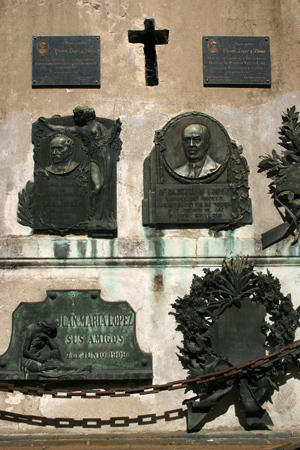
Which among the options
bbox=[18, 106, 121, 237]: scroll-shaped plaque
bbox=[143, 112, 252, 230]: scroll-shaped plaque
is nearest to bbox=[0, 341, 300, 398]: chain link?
bbox=[143, 112, 252, 230]: scroll-shaped plaque

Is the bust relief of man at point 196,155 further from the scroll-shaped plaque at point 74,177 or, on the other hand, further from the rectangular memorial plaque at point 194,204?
the scroll-shaped plaque at point 74,177

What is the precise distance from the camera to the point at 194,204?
6.75 meters

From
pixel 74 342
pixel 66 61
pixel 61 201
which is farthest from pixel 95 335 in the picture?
pixel 66 61

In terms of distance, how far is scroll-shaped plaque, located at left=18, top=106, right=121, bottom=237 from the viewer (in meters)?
6.66

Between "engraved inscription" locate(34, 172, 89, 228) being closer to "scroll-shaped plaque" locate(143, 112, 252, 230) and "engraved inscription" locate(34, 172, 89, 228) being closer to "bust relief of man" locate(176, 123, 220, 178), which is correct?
"scroll-shaped plaque" locate(143, 112, 252, 230)

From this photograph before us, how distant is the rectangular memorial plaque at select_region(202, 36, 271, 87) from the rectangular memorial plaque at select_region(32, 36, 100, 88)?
1327 mm

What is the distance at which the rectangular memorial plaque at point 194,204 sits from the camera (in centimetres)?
672

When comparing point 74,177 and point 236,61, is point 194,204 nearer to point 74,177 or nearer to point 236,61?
point 74,177

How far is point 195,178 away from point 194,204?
1.02ft

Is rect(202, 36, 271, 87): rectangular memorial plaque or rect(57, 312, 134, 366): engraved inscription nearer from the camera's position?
rect(57, 312, 134, 366): engraved inscription

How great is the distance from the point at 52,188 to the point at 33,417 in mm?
2475

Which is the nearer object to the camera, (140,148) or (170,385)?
(170,385)

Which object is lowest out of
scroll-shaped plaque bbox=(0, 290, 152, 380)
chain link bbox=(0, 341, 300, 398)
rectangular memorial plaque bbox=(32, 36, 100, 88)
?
chain link bbox=(0, 341, 300, 398)

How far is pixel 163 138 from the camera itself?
6898 millimetres
